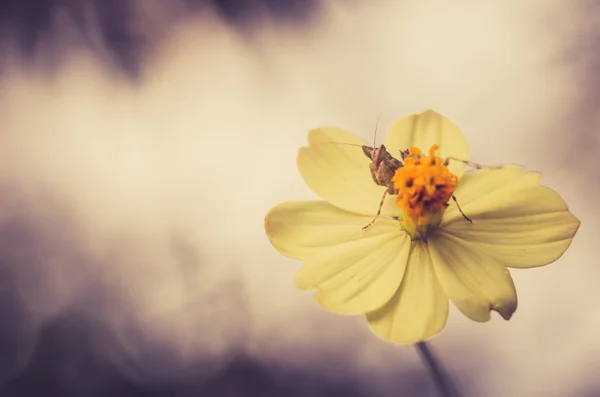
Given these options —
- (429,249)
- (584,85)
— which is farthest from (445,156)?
(584,85)

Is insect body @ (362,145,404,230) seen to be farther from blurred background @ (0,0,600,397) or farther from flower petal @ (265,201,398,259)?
blurred background @ (0,0,600,397)

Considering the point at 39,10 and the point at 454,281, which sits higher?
the point at 39,10

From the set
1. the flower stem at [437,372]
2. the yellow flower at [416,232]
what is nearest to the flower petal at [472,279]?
the yellow flower at [416,232]

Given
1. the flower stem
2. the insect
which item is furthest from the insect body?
the flower stem

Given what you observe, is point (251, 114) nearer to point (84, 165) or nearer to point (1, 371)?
point (84, 165)

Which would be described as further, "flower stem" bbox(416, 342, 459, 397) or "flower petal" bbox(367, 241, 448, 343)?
"flower stem" bbox(416, 342, 459, 397)

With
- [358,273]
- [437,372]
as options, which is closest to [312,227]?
[358,273]
